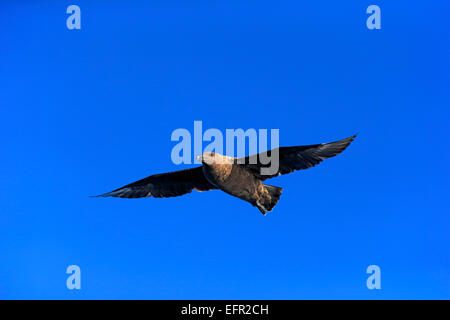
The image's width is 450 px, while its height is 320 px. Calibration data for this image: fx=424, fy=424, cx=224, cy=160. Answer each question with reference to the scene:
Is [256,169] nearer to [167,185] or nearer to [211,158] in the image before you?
[211,158]

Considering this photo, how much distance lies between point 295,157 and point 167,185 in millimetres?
3012

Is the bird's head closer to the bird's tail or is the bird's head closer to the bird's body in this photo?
the bird's body

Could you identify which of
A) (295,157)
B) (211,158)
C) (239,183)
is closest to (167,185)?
(239,183)

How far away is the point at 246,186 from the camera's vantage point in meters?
8.25

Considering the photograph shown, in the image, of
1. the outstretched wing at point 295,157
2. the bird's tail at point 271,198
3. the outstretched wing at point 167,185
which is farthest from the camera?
the outstretched wing at point 167,185

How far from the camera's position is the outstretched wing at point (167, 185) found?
9250mm

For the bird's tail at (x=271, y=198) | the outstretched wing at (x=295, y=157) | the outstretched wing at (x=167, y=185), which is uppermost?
the outstretched wing at (x=295, y=157)

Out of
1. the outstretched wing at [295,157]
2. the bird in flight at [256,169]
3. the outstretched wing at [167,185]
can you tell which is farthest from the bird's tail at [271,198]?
the outstretched wing at [167,185]

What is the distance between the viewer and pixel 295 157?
8422 mm

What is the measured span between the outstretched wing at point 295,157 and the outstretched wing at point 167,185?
1285 millimetres

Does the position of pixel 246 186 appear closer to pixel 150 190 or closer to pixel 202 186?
pixel 202 186

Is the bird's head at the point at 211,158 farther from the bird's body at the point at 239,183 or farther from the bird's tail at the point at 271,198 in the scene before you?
the bird's tail at the point at 271,198

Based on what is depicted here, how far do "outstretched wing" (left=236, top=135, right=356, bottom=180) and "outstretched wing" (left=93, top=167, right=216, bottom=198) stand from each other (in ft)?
4.22

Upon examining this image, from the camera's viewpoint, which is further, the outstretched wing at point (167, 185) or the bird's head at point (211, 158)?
the outstretched wing at point (167, 185)
